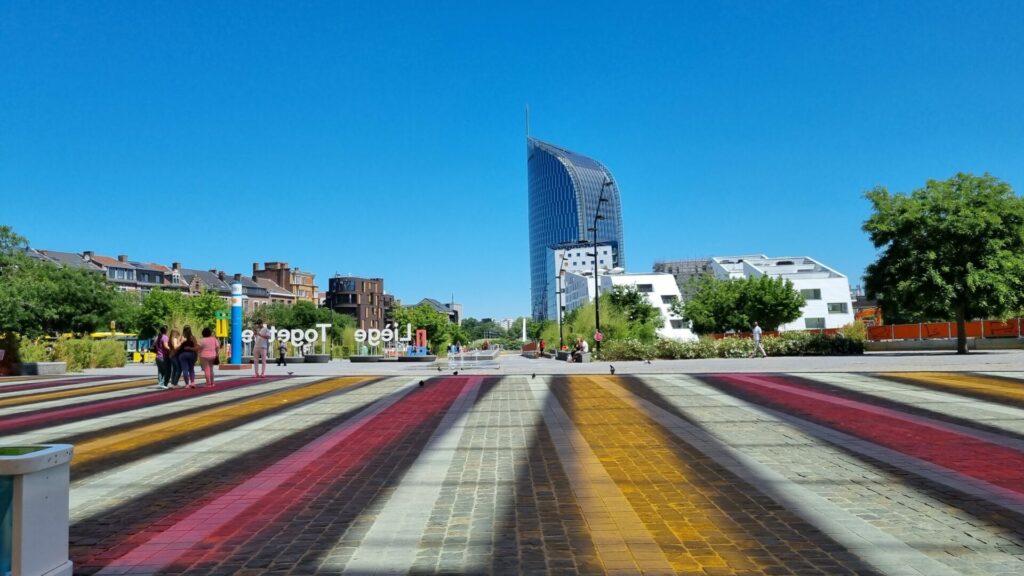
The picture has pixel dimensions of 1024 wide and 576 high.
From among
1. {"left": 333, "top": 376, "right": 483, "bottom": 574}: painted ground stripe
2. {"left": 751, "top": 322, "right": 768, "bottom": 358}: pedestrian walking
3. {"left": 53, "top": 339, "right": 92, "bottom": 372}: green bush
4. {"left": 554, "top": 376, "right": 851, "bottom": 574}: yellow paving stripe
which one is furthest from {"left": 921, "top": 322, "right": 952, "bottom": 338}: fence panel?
{"left": 53, "top": 339, "right": 92, "bottom": 372}: green bush

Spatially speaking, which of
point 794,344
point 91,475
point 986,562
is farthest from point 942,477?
point 794,344

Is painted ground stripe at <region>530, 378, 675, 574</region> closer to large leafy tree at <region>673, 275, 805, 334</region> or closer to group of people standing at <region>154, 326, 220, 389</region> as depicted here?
group of people standing at <region>154, 326, 220, 389</region>

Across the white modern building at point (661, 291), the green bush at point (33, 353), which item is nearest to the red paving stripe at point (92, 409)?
the green bush at point (33, 353)

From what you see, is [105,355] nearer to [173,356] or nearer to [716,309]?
[173,356]

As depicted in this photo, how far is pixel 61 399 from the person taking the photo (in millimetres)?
15852

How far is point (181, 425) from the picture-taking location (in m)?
10.9

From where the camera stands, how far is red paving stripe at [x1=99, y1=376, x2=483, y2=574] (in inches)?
178

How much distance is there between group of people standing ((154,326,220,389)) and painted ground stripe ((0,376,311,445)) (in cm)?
69

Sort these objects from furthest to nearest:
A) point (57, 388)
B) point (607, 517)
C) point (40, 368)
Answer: point (40, 368)
point (57, 388)
point (607, 517)

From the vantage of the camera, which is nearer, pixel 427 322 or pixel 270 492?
pixel 270 492

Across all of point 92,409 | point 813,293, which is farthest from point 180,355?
point 813,293

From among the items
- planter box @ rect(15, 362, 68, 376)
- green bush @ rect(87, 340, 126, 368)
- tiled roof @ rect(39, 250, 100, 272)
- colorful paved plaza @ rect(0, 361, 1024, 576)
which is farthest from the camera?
tiled roof @ rect(39, 250, 100, 272)

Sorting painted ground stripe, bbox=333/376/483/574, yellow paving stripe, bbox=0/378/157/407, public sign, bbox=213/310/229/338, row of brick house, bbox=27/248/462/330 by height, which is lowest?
painted ground stripe, bbox=333/376/483/574

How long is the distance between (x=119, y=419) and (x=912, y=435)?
1248 centimetres
